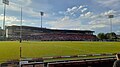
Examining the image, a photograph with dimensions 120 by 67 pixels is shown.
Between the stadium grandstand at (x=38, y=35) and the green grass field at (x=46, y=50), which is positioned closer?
the green grass field at (x=46, y=50)

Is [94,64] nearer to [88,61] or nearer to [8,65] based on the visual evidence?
[88,61]

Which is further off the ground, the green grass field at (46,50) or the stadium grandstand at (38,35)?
the stadium grandstand at (38,35)

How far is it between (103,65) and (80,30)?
117 metres

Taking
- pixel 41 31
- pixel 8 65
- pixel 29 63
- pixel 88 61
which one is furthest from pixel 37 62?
pixel 41 31

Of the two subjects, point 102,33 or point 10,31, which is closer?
point 10,31

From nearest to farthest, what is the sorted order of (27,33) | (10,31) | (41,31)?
(10,31) < (27,33) < (41,31)

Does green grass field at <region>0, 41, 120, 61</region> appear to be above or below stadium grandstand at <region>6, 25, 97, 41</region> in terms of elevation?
below

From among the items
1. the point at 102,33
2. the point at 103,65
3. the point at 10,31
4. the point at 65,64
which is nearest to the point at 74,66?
the point at 65,64

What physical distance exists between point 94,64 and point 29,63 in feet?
12.9

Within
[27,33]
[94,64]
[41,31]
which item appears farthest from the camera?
[41,31]

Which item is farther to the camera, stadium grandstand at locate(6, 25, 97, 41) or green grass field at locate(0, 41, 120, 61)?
stadium grandstand at locate(6, 25, 97, 41)

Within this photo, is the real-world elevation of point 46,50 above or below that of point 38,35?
below

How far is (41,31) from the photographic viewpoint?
114688 mm

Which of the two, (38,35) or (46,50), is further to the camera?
(38,35)
